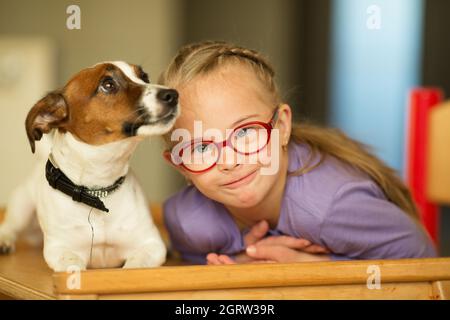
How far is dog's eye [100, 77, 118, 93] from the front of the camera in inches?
44.3

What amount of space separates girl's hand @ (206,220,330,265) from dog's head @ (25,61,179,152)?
0.30 m

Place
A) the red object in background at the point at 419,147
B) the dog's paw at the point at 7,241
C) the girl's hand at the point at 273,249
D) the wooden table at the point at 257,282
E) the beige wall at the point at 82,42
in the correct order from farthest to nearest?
the beige wall at the point at 82,42
the red object in background at the point at 419,147
the dog's paw at the point at 7,241
the girl's hand at the point at 273,249
the wooden table at the point at 257,282

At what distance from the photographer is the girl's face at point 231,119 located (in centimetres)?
117

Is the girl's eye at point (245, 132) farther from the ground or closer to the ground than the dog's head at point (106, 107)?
closer to the ground

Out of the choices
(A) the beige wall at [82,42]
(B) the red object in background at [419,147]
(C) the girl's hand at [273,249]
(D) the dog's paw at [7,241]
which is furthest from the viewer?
(A) the beige wall at [82,42]

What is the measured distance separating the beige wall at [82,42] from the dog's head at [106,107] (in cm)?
190

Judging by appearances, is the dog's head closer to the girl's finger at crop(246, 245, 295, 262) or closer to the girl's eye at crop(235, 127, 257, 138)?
the girl's eye at crop(235, 127, 257, 138)

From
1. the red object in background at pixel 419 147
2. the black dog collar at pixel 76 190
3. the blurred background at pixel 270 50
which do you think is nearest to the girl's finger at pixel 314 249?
the black dog collar at pixel 76 190

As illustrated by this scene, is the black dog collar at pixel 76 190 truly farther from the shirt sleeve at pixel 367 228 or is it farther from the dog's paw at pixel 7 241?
the shirt sleeve at pixel 367 228

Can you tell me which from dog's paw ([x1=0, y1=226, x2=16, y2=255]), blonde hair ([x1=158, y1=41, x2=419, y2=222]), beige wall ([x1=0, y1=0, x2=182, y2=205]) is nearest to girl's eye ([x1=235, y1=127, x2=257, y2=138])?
blonde hair ([x1=158, y1=41, x2=419, y2=222])

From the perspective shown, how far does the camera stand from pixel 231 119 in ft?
3.84

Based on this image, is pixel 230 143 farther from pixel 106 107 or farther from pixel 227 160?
pixel 106 107

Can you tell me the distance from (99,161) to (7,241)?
377mm

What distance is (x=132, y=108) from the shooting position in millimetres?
1105
